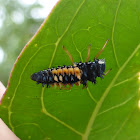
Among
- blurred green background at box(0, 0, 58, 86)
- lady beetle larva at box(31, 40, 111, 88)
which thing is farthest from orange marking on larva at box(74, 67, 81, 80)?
blurred green background at box(0, 0, 58, 86)

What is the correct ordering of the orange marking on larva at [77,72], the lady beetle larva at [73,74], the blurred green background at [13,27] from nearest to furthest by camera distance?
the lady beetle larva at [73,74]
the orange marking on larva at [77,72]
the blurred green background at [13,27]

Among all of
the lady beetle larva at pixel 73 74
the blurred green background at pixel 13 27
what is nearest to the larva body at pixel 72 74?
the lady beetle larva at pixel 73 74

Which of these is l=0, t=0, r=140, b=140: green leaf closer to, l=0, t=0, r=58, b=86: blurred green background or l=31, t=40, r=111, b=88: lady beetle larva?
l=31, t=40, r=111, b=88: lady beetle larva

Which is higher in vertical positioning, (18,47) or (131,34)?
(18,47)

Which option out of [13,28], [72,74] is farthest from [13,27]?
[72,74]

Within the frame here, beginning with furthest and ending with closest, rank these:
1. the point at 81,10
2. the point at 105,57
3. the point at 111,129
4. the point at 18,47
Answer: the point at 18,47 < the point at 111,129 < the point at 105,57 < the point at 81,10

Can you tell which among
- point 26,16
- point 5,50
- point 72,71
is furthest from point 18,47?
point 72,71

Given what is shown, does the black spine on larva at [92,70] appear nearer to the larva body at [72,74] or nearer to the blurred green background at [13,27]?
the larva body at [72,74]

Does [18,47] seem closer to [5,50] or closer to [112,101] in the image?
[5,50]

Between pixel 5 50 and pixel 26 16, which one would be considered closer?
pixel 5 50
